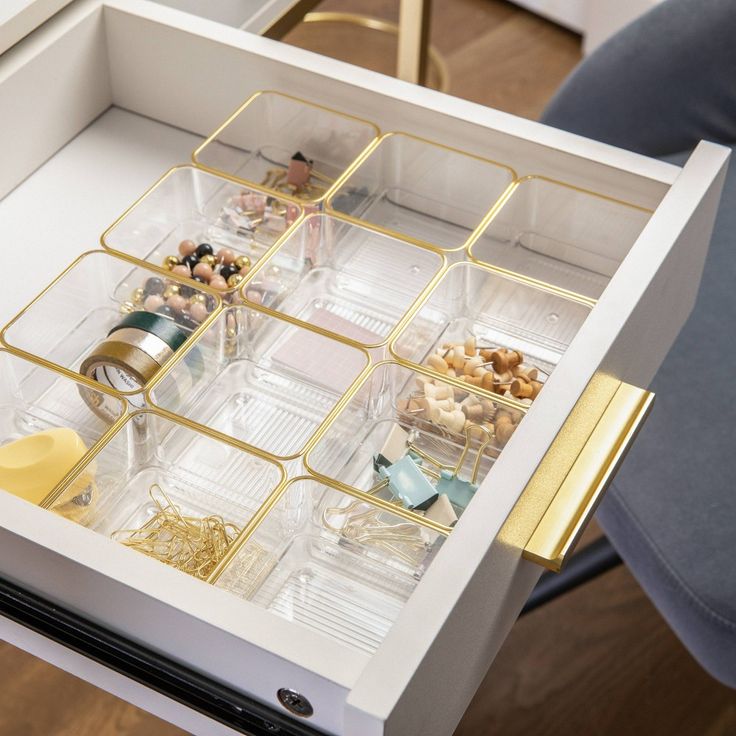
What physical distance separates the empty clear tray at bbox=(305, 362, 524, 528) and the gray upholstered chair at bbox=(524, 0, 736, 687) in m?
0.29

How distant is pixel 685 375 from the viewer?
118cm

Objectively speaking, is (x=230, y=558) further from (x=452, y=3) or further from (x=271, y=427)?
(x=452, y=3)

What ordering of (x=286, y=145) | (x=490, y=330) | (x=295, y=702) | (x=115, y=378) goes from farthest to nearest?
(x=286, y=145) → (x=490, y=330) → (x=115, y=378) → (x=295, y=702)

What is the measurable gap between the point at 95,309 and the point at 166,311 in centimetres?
7

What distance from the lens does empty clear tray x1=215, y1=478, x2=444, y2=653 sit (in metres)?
0.79

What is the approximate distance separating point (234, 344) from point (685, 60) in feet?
2.08

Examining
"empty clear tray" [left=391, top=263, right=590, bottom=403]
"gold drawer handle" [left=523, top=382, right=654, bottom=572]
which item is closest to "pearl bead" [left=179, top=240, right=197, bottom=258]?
"empty clear tray" [left=391, top=263, right=590, bottom=403]

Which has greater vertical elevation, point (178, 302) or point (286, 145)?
point (286, 145)

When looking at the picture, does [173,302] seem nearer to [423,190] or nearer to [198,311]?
[198,311]

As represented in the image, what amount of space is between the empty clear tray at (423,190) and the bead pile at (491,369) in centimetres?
13

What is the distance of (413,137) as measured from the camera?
40.0 inches

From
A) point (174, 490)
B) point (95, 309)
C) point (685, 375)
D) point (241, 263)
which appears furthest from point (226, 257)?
point (685, 375)

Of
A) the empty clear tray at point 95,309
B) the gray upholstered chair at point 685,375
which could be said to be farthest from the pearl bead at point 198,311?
the gray upholstered chair at point 685,375

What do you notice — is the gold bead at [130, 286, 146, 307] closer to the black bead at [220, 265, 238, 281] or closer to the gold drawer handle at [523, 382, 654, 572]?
the black bead at [220, 265, 238, 281]
